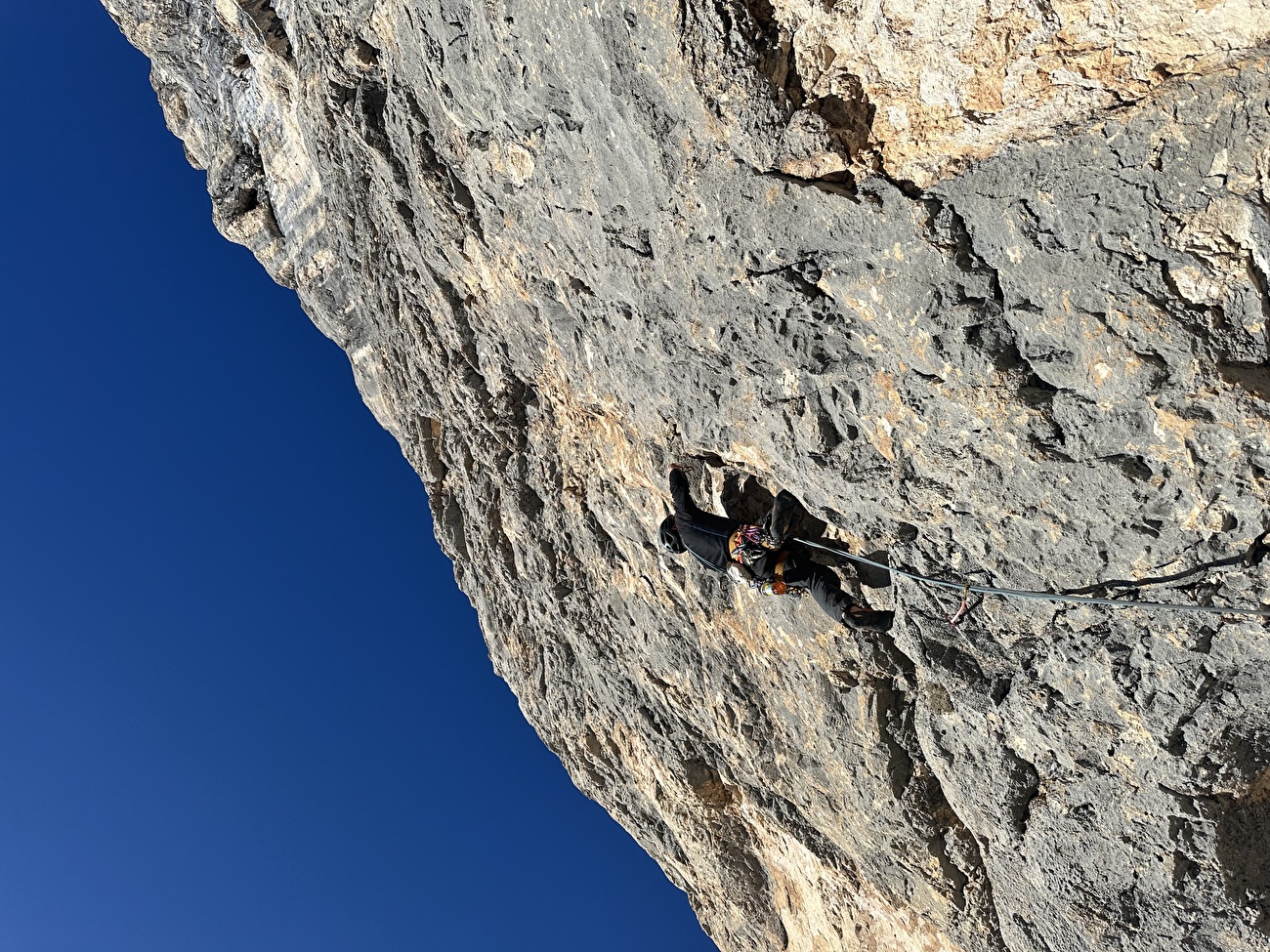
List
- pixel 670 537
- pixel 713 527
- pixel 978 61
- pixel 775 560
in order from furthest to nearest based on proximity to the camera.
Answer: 1. pixel 670 537
2. pixel 713 527
3. pixel 775 560
4. pixel 978 61

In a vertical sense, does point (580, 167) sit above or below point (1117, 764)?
above

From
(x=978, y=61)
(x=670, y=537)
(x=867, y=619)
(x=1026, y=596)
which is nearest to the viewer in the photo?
(x=978, y=61)

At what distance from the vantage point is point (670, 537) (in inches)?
247

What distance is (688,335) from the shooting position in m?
5.18

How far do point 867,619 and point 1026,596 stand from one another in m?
1.12

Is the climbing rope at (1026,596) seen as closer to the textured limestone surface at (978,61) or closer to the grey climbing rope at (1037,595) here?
the grey climbing rope at (1037,595)

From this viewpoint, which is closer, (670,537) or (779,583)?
(779,583)

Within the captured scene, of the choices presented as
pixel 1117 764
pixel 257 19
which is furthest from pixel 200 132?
pixel 1117 764

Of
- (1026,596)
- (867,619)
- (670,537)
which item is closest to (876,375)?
(1026,596)

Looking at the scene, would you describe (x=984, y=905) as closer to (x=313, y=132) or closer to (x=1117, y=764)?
(x=1117, y=764)

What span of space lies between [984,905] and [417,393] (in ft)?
20.8

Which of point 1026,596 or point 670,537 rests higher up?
point 670,537

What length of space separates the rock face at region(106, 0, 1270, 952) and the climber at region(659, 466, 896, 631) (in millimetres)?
191

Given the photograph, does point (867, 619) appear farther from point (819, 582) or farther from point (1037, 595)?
point (1037, 595)
